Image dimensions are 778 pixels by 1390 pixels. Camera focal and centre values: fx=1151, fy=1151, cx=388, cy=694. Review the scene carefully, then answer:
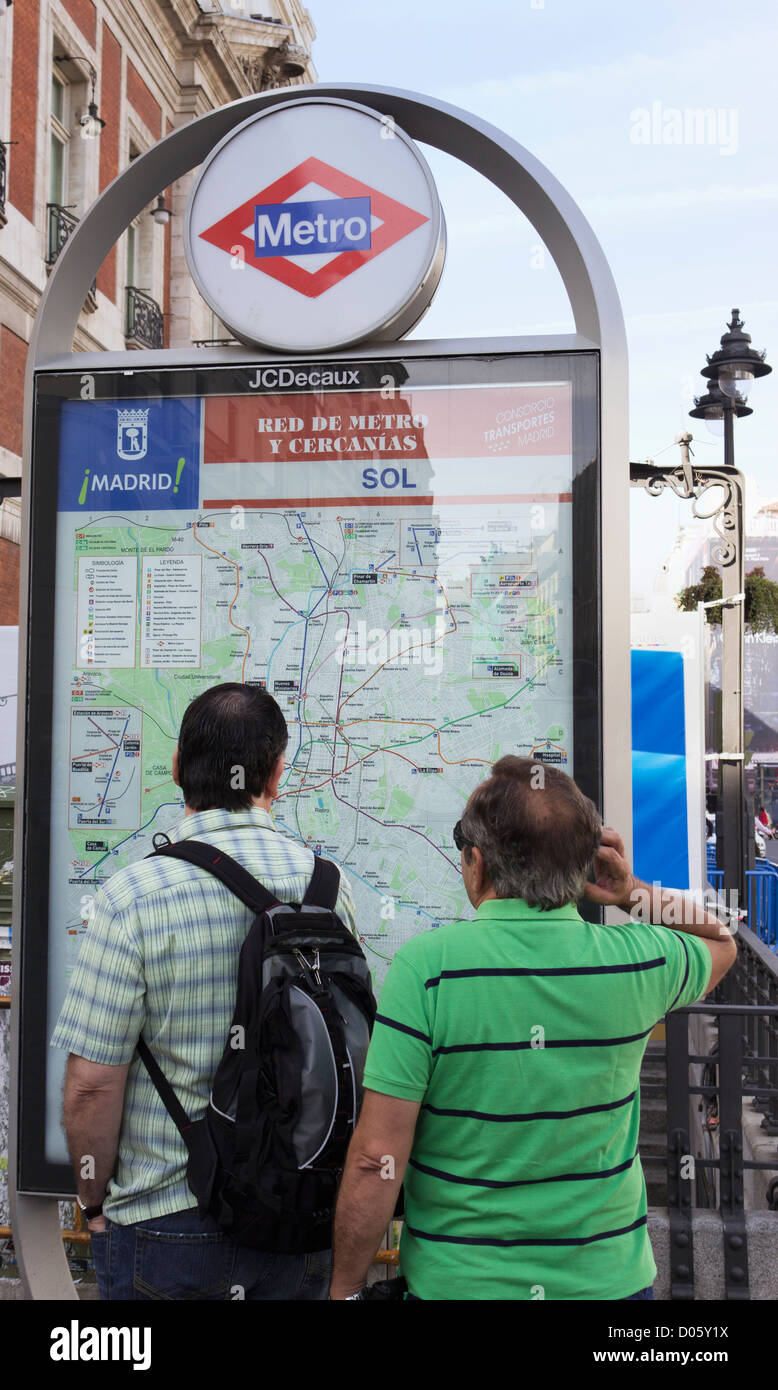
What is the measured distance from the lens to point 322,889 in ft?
7.29

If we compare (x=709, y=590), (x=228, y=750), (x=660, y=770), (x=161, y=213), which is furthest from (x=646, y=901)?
(x=709, y=590)

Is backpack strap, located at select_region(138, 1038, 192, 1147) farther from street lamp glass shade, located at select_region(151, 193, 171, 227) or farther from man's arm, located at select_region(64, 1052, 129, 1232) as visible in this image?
street lamp glass shade, located at select_region(151, 193, 171, 227)

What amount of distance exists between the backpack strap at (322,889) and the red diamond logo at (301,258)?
5.21 ft

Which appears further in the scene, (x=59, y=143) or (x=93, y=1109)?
(x=59, y=143)

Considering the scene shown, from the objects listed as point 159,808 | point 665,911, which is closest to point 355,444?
point 159,808

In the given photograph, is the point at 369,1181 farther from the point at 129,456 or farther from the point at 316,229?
the point at 316,229

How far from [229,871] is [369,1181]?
604 mm

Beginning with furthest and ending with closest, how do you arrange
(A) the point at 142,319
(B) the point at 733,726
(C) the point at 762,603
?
(C) the point at 762,603 → (A) the point at 142,319 → (B) the point at 733,726

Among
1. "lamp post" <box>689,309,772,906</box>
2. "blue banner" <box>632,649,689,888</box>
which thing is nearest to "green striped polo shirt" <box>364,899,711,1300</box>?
"blue banner" <box>632,649,689,888</box>

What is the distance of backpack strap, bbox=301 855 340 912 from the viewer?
2203mm

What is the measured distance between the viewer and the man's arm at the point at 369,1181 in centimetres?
189

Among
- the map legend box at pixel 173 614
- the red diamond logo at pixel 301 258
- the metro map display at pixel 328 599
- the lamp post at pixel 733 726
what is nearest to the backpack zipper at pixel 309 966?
the metro map display at pixel 328 599

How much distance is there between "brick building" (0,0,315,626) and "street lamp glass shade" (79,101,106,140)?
3cm
